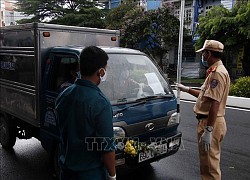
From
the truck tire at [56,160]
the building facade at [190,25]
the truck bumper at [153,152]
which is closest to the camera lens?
the truck bumper at [153,152]

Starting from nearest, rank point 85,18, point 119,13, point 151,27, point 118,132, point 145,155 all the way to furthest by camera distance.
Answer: point 118,132, point 145,155, point 151,27, point 119,13, point 85,18

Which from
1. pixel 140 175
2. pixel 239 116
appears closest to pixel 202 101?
pixel 140 175

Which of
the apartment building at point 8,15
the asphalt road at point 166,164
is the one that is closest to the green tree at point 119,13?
the apartment building at point 8,15

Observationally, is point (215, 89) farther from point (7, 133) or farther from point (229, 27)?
point (229, 27)

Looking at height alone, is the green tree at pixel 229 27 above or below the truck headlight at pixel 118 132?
above

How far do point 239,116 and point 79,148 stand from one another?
7.49 meters

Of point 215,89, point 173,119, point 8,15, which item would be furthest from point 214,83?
point 8,15

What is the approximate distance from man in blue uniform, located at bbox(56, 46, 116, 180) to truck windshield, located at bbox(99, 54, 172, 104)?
1476 mm

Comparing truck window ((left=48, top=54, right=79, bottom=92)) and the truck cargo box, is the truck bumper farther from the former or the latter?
the truck cargo box

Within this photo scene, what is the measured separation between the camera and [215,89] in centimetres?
313

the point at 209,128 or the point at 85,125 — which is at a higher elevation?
the point at 85,125

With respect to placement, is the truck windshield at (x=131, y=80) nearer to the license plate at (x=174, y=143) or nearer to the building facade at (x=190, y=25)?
the license plate at (x=174, y=143)

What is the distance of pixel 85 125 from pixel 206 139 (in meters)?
1.73

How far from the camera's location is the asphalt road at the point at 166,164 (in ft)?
13.8
